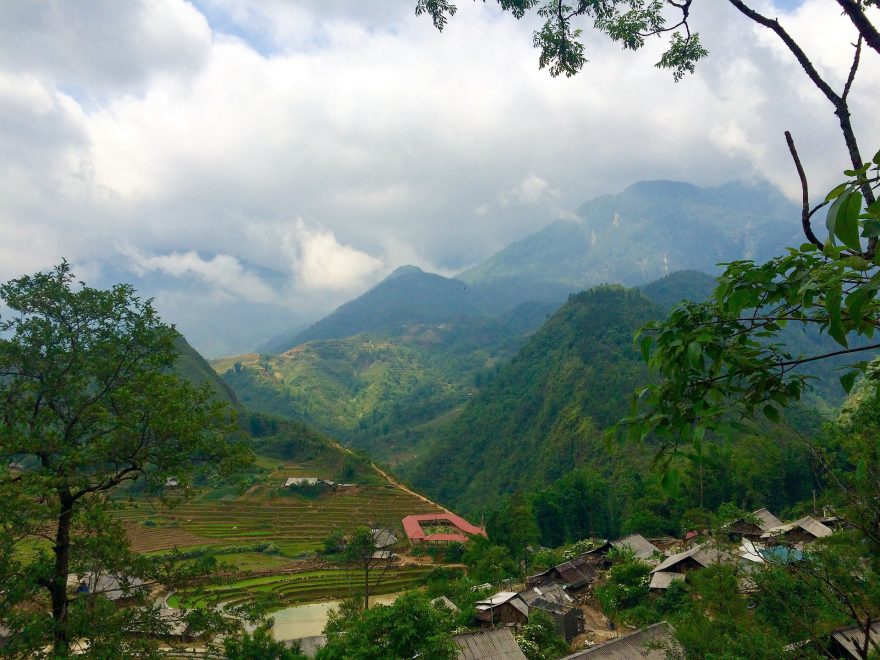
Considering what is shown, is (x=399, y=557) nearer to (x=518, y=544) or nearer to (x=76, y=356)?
(x=518, y=544)

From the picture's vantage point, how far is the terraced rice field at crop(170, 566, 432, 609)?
4222cm

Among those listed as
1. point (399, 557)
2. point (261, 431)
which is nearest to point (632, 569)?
point (399, 557)

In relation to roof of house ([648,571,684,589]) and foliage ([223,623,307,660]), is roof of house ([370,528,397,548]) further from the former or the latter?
foliage ([223,623,307,660])

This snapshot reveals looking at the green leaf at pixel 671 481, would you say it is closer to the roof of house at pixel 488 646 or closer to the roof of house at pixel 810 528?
the roof of house at pixel 488 646

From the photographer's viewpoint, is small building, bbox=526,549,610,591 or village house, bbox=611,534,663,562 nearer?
small building, bbox=526,549,610,591

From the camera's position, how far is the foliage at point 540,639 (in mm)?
21328

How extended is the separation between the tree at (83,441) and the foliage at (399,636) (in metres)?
5.57

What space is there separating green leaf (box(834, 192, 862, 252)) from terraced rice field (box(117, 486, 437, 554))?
59.7 m

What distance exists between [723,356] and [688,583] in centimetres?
2803

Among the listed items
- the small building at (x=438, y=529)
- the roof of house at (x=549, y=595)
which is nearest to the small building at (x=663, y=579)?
the roof of house at (x=549, y=595)

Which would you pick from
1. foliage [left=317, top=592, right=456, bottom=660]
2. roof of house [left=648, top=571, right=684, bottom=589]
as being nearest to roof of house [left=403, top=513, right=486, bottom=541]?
roof of house [left=648, top=571, right=684, bottom=589]

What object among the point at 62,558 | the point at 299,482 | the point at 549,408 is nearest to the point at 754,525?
the point at 62,558

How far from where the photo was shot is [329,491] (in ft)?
247

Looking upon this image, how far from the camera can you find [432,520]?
6347 cm
